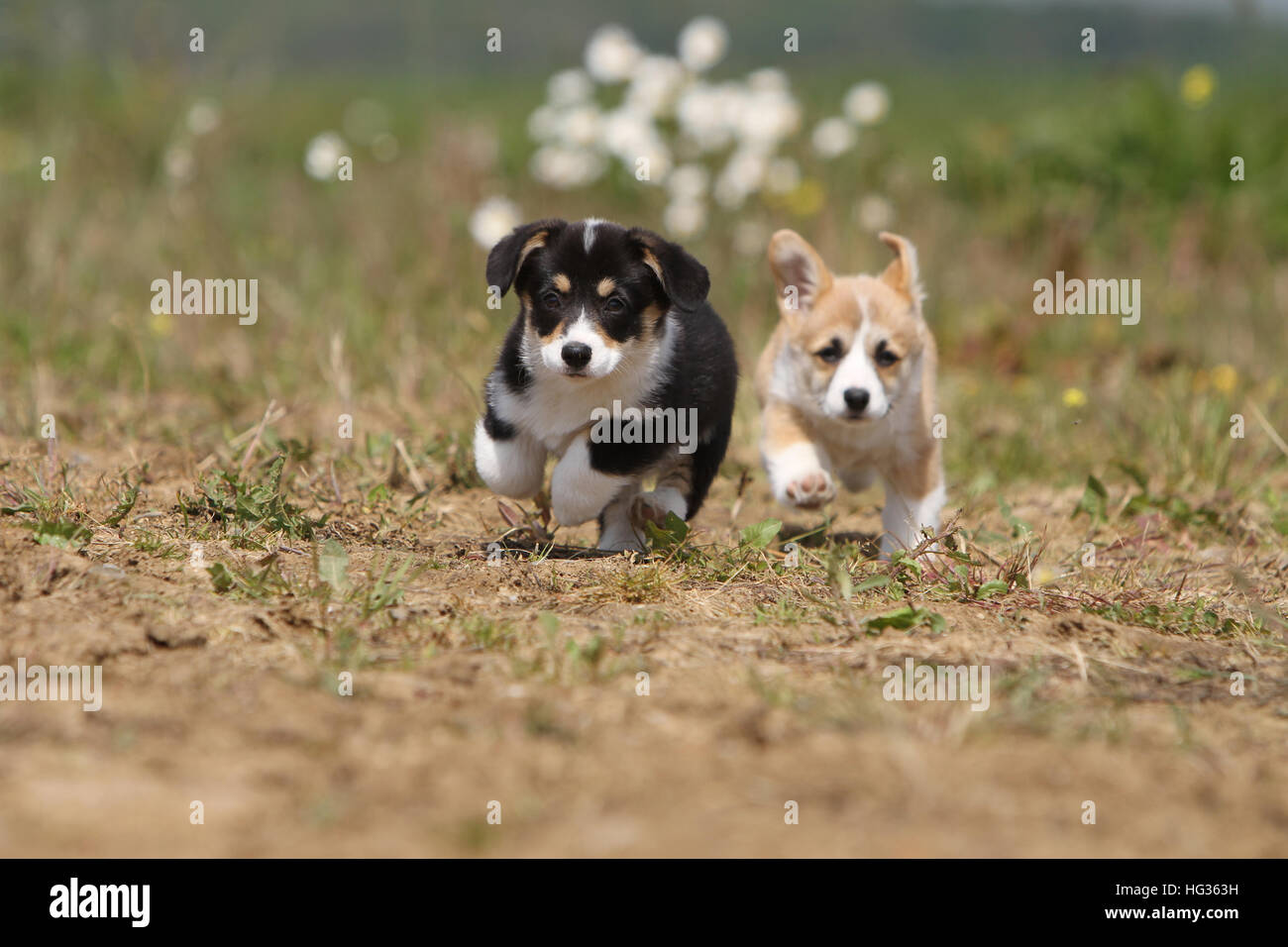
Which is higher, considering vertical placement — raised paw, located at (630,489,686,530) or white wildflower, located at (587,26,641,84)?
white wildflower, located at (587,26,641,84)

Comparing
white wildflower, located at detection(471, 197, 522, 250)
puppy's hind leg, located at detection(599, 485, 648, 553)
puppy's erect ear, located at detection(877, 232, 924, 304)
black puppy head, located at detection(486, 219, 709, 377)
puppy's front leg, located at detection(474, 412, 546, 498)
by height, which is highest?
white wildflower, located at detection(471, 197, 522, 250)

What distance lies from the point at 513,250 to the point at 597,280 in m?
0.27

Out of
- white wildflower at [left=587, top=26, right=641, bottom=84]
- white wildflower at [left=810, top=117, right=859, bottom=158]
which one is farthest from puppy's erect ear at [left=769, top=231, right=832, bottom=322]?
white wildflower at [left=810, top=117, right=859, bottom=158]

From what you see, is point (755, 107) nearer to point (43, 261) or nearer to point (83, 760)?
point (43, 261)

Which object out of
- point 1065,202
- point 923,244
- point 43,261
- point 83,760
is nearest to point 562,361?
point 83,760

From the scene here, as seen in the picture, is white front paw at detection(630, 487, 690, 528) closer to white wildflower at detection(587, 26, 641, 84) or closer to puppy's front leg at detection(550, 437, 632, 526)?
puppy's front leg at detection(550, 437, 632, 526)

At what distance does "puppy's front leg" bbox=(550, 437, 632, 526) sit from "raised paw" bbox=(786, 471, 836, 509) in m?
0.69

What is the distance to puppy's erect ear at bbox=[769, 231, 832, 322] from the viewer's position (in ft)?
16.4

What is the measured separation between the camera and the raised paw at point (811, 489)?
453 centimetres

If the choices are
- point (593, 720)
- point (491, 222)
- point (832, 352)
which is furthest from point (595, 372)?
point (491, 222)

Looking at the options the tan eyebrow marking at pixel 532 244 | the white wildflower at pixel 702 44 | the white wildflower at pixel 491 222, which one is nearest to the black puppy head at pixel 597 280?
the tan eyebrow marking at pixel 532 244

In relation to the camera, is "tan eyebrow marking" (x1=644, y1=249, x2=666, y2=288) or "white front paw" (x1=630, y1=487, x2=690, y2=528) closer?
"tan eyebrow marking" (x1=644, y1=249, x2=666, y2=288)

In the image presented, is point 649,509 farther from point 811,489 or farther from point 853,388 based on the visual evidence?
point 853,388

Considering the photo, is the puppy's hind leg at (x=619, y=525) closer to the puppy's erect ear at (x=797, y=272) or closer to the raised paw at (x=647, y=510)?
the raised paw at (x=647, y=510)
